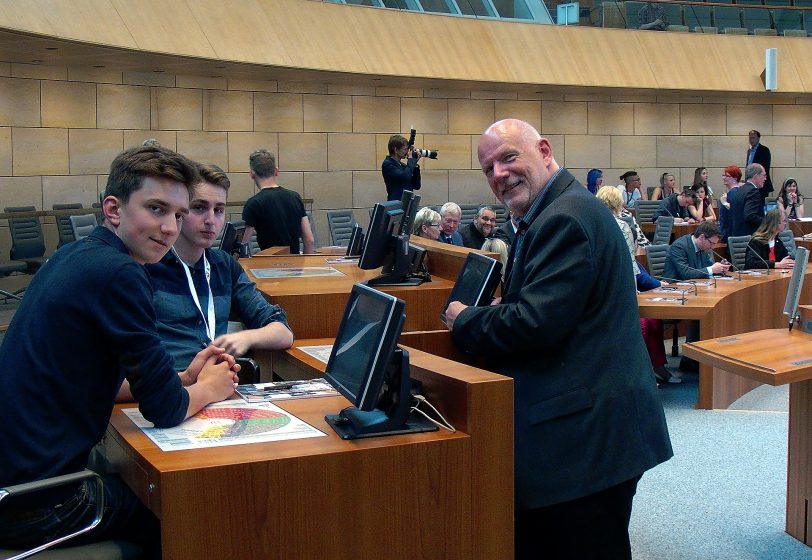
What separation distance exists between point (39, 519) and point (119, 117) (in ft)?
33.3

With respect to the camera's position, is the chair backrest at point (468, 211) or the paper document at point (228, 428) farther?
the chair backrest at point (468, 211)

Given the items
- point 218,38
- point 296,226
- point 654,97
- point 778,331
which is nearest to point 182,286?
point 778,331

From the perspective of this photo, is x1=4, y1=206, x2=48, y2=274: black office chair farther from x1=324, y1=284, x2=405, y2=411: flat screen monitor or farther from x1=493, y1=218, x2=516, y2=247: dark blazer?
x1=324, y1=284, x2=405, y2=411: flat screen monitor

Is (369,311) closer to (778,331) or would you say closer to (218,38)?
(778,331)

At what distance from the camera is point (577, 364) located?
7.94ft

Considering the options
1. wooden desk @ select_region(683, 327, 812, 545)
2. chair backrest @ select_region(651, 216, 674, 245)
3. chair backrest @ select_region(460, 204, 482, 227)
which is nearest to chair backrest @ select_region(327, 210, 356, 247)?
chair backrest @ select_region(460, 204, 482, 227)

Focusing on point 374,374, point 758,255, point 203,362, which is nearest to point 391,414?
point 374,374

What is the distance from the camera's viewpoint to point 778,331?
4.23 m

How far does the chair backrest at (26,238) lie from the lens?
9.55m

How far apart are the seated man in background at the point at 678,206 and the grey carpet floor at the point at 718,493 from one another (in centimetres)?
810

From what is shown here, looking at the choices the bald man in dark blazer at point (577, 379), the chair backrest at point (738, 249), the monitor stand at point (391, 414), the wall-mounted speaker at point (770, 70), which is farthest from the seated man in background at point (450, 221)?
the wall-mounted speaker at point (770, 70)

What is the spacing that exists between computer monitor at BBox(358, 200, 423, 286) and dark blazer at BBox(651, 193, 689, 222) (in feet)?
33.3

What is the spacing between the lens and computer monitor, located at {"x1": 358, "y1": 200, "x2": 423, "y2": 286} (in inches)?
177

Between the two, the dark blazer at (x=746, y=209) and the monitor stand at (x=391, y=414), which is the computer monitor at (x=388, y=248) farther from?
the dark blazer at (x=746, y=209)
